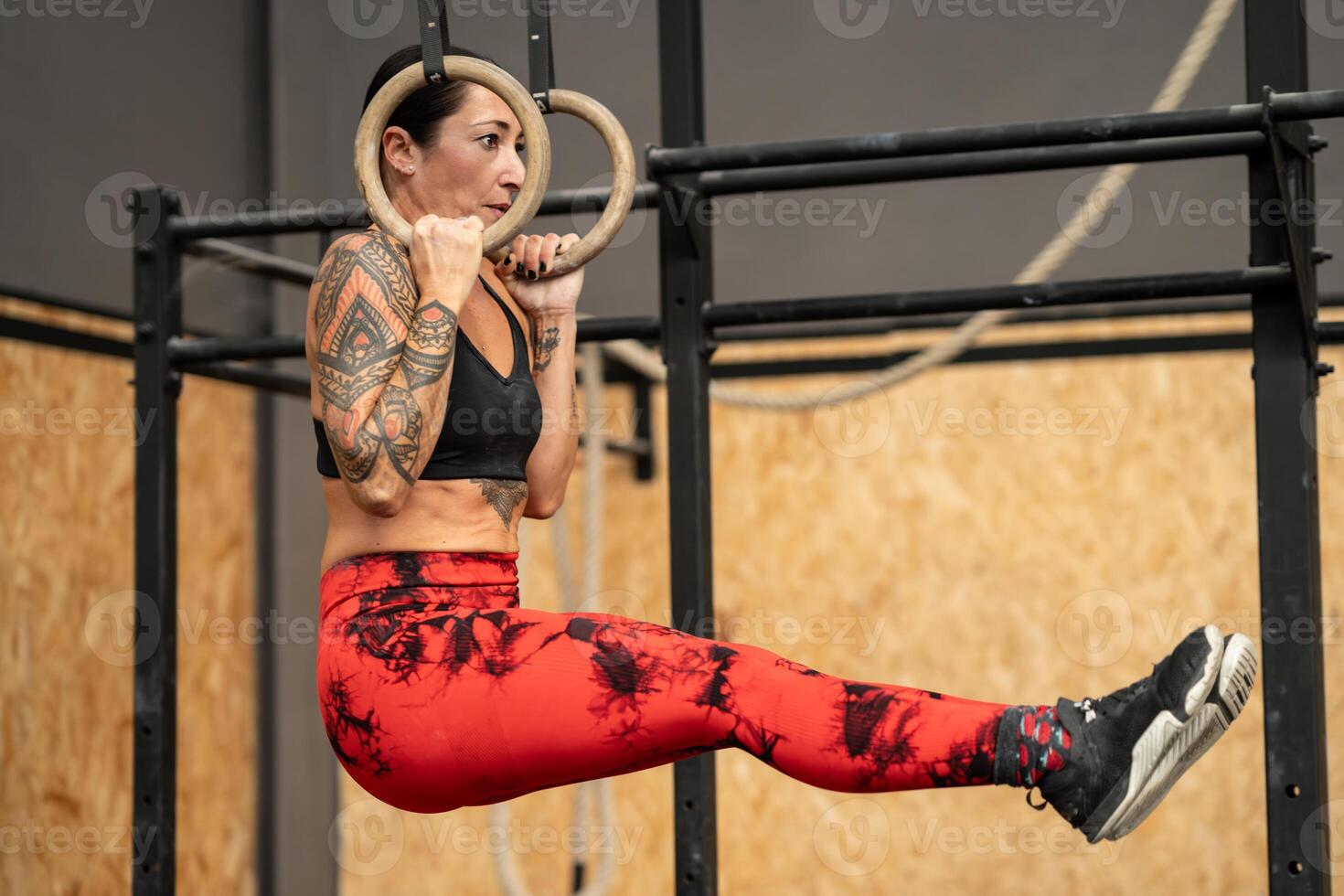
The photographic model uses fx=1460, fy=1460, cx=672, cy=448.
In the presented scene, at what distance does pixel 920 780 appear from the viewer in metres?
1.35

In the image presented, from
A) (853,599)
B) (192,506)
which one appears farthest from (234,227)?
(853,599)

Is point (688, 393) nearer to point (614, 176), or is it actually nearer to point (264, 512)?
point (614, 176)

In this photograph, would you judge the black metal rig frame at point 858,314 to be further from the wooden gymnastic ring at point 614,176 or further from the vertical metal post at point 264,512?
the vertical metal post at point 264,512

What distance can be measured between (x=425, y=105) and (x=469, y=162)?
84mm

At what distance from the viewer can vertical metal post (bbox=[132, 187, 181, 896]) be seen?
6.64ft

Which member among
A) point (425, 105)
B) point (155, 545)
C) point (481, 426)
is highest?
point (425, 105)

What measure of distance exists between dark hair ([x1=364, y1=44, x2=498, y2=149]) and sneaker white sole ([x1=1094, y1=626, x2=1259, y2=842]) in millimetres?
1011

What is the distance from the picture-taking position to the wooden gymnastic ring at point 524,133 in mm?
1585

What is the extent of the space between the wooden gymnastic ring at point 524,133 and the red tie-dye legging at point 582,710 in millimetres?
407

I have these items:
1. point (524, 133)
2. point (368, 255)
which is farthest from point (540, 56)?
point (368, 255)

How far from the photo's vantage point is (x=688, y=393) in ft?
6.28

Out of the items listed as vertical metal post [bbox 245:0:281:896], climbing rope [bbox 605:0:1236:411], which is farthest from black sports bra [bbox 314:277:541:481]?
vertical metal post [bbox 245:0:281:896]

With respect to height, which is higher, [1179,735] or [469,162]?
[469,162]

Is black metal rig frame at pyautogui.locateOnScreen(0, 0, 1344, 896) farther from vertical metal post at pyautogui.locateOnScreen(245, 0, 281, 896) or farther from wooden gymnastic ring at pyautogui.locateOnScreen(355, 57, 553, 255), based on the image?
vertical metal post at pyautogui.locateOnScreen(245, 0, 281, 896)
